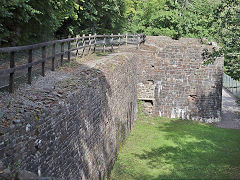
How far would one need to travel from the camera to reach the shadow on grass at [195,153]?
13.4 metres

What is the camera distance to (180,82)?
824 inches

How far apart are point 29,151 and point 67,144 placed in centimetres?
175

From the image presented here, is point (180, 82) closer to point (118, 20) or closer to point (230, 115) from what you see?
point (230, 115)

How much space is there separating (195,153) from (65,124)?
982 centimetres

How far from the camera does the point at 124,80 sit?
51.2 feet

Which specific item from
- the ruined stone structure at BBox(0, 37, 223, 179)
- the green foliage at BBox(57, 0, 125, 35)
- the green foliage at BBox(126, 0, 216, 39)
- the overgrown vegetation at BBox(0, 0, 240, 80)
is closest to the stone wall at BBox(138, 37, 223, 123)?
the ruined stone structure at BBox(0, 37, 223, 179)

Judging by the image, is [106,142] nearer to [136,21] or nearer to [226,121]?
[226,121]

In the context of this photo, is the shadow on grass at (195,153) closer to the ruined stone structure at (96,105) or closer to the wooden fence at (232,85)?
the ruined stone structure at (96,105)

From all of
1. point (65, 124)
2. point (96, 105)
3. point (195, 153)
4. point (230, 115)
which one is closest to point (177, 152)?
point (195, 153)

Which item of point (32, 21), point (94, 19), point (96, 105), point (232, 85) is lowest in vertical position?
point (232, 85)

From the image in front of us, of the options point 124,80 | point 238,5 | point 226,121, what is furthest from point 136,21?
point 238,5

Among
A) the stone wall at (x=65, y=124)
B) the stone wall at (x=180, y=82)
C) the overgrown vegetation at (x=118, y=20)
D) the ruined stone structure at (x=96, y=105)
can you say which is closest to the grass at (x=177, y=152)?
the ruined stone structure at (x=96, y=105)

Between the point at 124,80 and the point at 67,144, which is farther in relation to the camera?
the point at 124,80

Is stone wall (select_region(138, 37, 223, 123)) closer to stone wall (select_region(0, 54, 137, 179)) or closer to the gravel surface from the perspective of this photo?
the gravel surface
